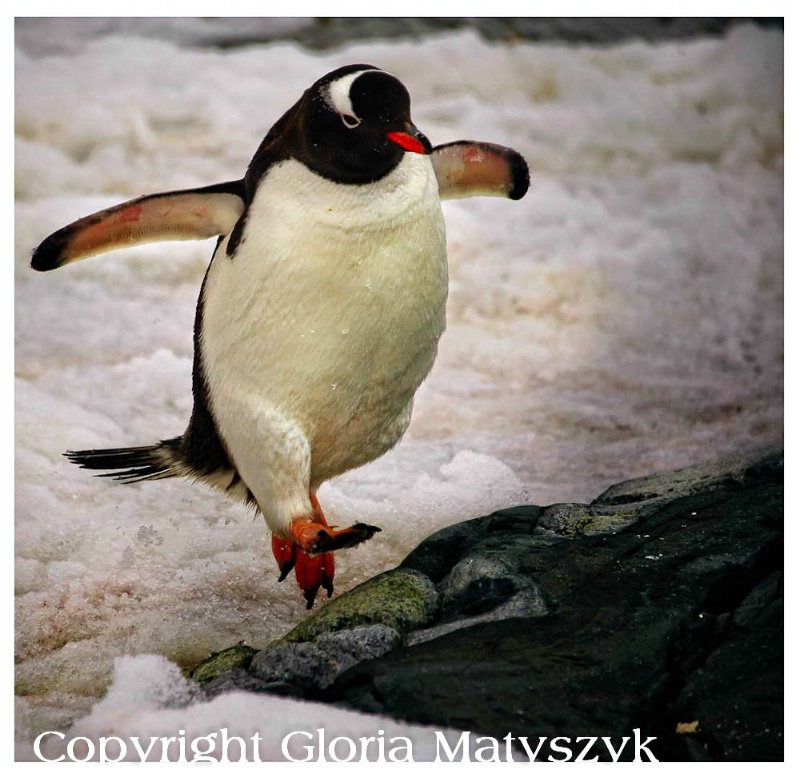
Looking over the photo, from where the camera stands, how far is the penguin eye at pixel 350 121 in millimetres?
1509

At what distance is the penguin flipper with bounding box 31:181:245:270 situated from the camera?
5.44 feet

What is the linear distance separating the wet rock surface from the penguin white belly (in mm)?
221

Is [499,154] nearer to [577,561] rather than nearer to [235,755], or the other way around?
[577,561]

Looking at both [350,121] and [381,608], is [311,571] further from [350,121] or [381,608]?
[350,121]

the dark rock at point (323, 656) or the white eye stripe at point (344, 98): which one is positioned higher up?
the white eye stripe at point (344, 98)

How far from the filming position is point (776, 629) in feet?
4.74

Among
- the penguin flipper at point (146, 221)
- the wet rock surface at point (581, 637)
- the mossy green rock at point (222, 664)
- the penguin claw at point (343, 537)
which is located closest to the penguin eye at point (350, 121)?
the penguin flipper at point (146, 221)

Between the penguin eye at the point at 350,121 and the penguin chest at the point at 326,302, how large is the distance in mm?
84

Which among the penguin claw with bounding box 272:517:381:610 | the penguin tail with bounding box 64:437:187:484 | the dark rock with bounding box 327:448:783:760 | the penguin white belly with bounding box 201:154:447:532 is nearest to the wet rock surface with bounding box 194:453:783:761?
the dark rock with bounding box 327:448:783:760

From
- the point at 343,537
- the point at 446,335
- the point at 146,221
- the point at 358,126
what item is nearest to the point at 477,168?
the point at 358,126

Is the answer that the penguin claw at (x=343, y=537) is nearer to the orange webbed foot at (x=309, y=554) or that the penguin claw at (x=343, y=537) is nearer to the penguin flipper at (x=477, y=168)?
the orange webbed foot at (x=309, y=554)

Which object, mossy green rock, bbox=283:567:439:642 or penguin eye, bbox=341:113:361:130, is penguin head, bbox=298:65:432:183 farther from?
mossy green rock, bbox=283:567:439:642

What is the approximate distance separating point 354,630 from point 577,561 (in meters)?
0.33
